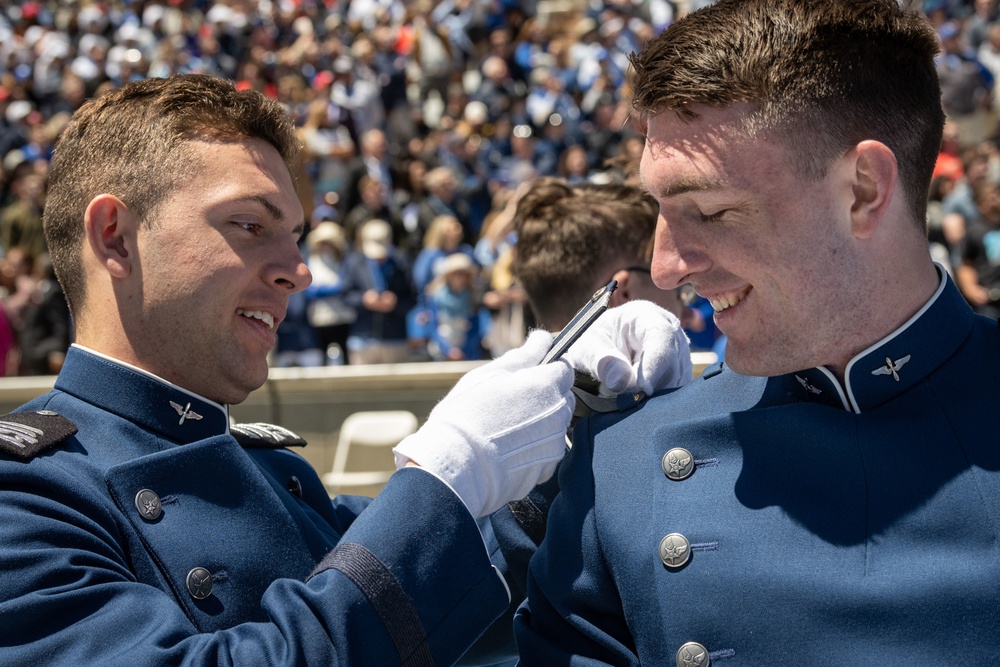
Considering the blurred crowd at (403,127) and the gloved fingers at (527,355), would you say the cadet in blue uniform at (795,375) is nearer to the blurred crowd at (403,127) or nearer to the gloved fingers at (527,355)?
the gloved fingers at (527,355)

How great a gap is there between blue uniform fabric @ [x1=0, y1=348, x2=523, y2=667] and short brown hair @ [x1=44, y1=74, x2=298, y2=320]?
34cm

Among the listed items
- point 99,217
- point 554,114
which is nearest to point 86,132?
point 99,217

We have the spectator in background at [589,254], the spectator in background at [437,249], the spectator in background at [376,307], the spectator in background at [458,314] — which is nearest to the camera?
the spectator in background at [589,254]

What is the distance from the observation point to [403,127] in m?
14.7

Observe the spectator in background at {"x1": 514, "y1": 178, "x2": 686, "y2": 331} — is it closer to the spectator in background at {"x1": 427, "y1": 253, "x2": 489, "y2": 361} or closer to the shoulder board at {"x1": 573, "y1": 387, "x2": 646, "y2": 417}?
the shoulder board at {"x1": 573, "y1": 387, "x2": 646, "y2": 417}

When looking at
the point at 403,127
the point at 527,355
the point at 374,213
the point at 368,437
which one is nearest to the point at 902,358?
the point at 527,355

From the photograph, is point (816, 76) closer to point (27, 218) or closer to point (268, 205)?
point (268, 205)

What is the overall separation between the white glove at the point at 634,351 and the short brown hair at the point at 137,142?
0.93m

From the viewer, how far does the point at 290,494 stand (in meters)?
2.84

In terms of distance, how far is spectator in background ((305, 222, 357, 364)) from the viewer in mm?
10016

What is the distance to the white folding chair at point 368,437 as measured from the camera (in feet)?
24.7

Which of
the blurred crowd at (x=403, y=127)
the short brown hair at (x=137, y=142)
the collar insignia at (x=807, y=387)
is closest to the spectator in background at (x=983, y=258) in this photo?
the blurred crowd at (x=403, y=127)

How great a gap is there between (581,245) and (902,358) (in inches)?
75.2

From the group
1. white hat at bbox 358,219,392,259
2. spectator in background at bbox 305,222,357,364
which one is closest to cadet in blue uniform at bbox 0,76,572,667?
spectator in background at bbox 305,222,357,364
